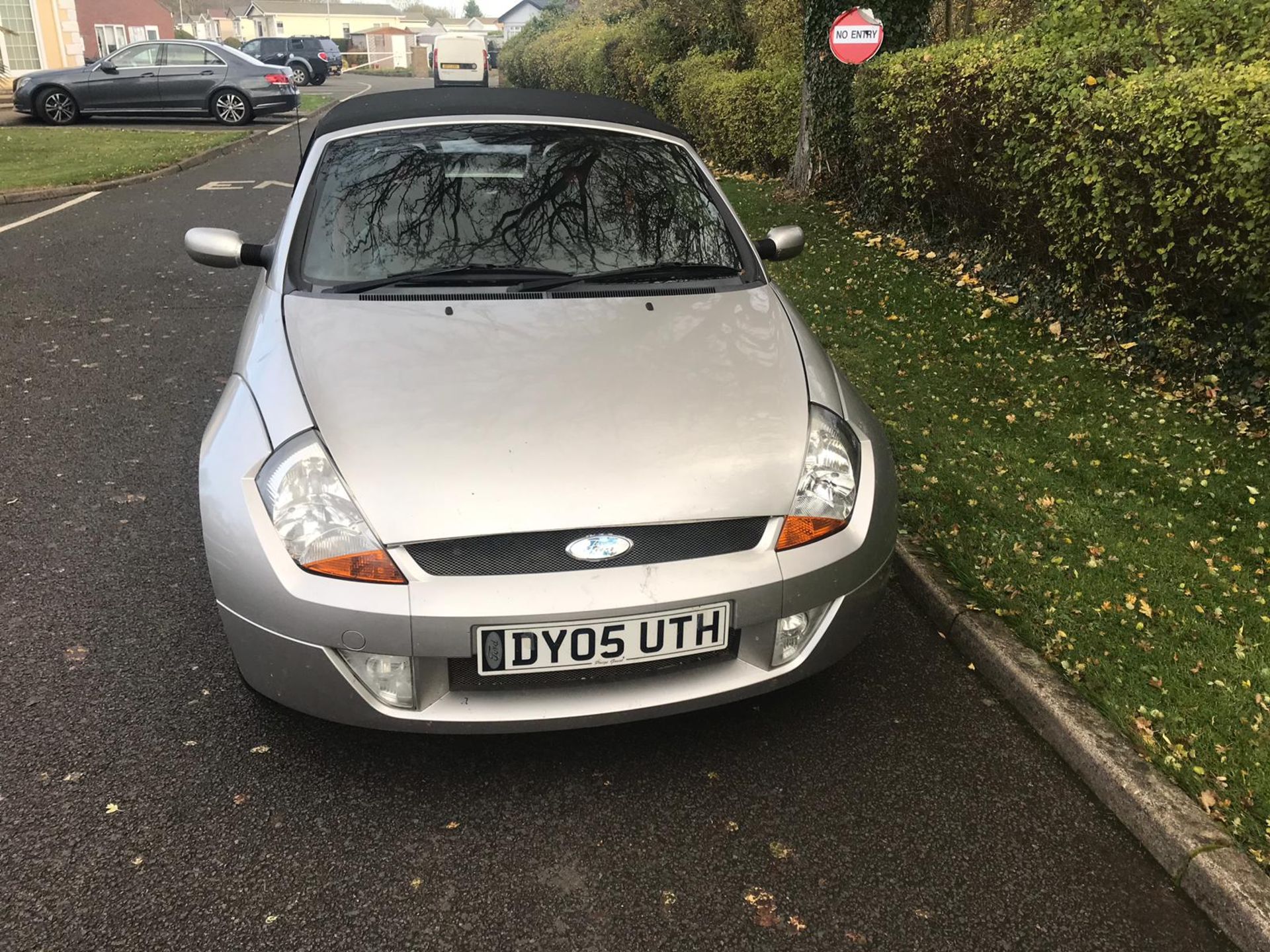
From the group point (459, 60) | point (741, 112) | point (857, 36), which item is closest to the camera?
point (857, 36)

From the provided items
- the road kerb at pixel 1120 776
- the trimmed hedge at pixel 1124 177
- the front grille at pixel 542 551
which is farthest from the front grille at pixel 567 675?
the trimmed hedge at pixel 1124 177

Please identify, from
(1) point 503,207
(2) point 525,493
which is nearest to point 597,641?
(2) point 525,493

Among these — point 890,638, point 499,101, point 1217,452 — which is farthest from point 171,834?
point 1217,452

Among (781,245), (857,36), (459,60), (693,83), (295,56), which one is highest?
(857,36)

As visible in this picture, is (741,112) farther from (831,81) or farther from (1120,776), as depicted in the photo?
(1120,776)

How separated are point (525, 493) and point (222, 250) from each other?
6.36ft

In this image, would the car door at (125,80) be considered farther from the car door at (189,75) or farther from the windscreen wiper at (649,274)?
the windscreen wiper at (649,274)

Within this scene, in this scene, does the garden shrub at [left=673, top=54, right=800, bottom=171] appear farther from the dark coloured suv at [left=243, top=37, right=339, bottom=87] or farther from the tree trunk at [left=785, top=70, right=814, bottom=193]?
the dark coloured suv at [left=243, top=37, right=339, bottom=87]

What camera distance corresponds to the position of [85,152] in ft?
47.9

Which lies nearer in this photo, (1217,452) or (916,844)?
(916,844)

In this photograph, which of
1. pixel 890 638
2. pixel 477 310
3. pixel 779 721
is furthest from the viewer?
pixel 890 638

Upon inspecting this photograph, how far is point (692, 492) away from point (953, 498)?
2036mm

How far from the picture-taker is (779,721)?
9.33 feet

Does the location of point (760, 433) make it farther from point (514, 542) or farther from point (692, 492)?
point (514, 542)
